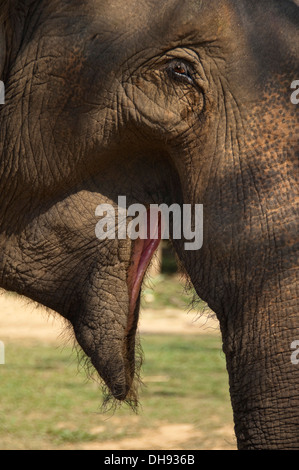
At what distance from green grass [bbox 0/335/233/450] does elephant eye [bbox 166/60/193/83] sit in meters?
2.46

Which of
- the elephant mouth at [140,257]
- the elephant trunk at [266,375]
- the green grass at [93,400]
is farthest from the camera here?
the green grass at [93,400]

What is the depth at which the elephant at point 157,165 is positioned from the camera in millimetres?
2002

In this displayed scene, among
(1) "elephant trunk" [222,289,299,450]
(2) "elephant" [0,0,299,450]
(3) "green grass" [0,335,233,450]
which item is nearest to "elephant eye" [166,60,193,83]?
(2) "elephant" [0,0,299,450]

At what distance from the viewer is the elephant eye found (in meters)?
2.13

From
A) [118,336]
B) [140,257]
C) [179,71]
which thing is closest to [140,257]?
[140,257]

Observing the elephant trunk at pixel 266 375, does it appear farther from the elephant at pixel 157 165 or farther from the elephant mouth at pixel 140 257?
the elephant mouth at pixel 140 257

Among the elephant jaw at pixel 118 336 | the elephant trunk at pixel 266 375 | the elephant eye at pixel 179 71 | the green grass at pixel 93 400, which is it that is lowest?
the elephant trunk at pixel 266 375

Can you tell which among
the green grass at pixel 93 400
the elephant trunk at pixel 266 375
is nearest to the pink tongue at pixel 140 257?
the elephant trunk at pixel 266 375

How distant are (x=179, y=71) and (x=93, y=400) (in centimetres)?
412

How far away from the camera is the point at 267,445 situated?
6.59 ft
